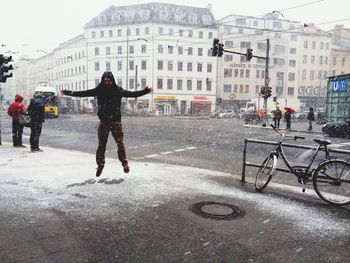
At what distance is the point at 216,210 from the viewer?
200 inches

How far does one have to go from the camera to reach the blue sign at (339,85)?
24.8 metres

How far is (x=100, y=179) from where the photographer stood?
6.79 metres

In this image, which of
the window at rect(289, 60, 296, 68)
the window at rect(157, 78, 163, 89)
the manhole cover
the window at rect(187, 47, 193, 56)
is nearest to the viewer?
the manhole cover

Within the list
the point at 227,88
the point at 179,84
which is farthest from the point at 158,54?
the point at 227,88

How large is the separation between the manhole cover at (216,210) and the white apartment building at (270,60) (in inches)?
2531

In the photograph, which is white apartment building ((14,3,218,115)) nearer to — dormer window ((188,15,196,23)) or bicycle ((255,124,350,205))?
dormer window ((188,15,196,23))

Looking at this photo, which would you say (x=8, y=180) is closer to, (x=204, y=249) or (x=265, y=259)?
(x=204, y=249)

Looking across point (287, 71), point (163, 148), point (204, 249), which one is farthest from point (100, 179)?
point (287, 71)

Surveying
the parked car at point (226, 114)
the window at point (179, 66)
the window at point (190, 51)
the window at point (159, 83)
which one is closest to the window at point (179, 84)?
the window at point (179, 66)

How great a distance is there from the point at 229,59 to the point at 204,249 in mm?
67979

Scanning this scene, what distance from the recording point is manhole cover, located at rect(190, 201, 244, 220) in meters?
4.83

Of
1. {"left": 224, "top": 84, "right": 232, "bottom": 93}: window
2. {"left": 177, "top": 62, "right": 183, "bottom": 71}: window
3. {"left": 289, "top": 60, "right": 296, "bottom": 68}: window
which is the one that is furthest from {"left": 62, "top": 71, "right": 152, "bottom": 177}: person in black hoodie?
{"left": 289, "top": 60, "right": 296, "bottom": 68}: window

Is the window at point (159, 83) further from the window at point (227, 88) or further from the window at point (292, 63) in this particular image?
the window at point (292, 63)

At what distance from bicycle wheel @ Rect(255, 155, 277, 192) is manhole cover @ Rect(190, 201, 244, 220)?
1.27 meters
